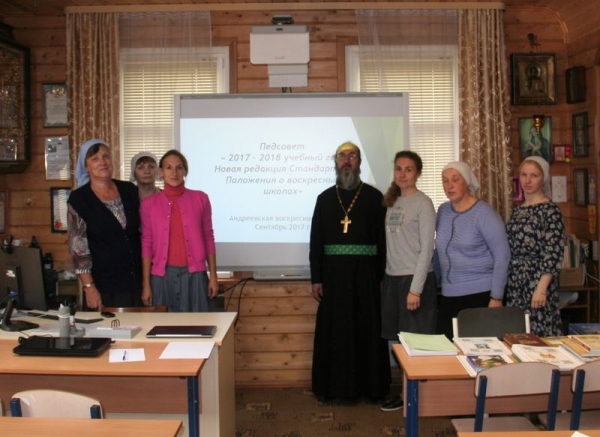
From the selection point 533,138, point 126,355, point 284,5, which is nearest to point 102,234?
point 126,355

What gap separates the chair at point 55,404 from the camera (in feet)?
6.28

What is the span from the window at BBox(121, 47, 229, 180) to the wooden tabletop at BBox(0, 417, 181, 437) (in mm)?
2977

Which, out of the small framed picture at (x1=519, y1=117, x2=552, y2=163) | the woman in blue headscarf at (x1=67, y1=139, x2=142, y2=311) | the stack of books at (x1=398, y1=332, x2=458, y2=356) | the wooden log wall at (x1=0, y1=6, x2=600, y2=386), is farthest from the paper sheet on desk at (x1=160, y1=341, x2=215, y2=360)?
the small framed picture at (x1=519, y1=117, x2=552, y2=163)

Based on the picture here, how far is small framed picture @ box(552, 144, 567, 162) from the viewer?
4.64 m

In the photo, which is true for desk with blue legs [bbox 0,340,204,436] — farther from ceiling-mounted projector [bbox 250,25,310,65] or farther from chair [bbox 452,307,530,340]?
ceiling-mounted projector [bbox 250,25,310,65]

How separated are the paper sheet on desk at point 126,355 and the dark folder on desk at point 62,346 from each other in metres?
0.06

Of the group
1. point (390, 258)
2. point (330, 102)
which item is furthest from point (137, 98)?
point (390, 258)

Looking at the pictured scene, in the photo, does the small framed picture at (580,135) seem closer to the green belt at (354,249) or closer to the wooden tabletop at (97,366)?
the green belt at (354,249)

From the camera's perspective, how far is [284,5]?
4488 millimetres

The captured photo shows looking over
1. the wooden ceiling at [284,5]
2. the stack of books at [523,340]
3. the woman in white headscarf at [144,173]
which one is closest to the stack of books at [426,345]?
the stack of books at [523,340]

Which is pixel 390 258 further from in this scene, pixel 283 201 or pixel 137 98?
pixel 137 98

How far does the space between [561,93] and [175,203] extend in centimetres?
308

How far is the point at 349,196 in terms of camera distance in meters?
3.87

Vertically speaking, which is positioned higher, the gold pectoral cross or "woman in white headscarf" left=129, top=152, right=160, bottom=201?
"woman in white headscarf" left=129, top=152, right=160, bottom=201
